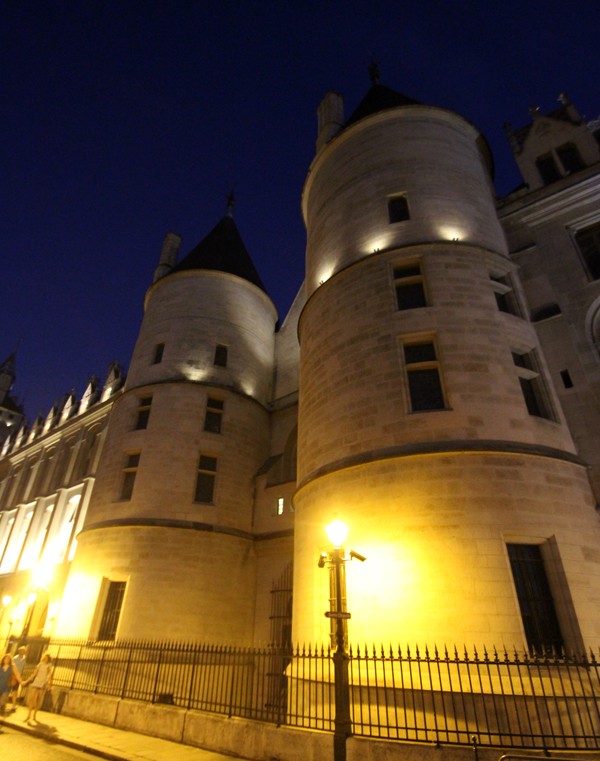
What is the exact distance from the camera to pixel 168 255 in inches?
966

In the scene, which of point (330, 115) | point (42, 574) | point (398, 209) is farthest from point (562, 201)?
point (42, 574)

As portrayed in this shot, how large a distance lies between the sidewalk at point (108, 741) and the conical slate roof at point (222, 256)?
16.9 m

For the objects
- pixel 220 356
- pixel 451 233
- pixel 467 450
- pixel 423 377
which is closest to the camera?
pixel 467 450

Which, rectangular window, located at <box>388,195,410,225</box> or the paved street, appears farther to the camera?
rectangular window, located at <box>388,195,410,225</box>

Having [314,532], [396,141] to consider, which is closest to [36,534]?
[314,532]

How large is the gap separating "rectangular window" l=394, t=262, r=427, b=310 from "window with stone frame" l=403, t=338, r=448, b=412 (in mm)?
1130

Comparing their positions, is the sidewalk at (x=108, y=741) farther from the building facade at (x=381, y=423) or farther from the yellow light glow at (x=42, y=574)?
the yellow light glow at (x=42, y=574)

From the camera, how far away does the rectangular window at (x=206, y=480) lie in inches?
675

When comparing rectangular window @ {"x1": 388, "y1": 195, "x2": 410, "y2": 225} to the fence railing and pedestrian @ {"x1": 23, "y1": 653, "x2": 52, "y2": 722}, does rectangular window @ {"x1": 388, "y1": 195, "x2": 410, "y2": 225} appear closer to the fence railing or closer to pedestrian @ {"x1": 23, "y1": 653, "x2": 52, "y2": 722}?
the fence railing

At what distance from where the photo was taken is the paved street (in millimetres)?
7531

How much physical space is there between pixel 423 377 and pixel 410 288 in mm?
2581

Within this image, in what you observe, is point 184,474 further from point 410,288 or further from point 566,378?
point 566,378

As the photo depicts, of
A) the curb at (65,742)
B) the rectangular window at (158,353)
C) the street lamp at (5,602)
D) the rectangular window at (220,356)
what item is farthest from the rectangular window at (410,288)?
the street lamp at (5,602)

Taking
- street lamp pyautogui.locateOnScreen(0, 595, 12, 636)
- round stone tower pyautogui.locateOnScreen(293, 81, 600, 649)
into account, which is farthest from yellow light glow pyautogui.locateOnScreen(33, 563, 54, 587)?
round stone tower pyautogui.locateOnScreen(293, 81, 600, 649)
